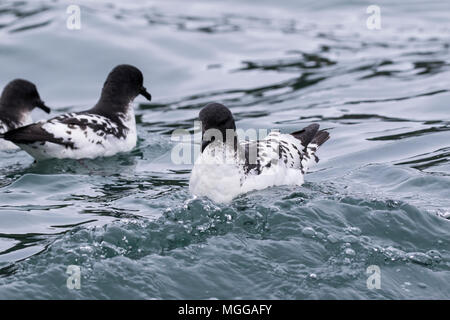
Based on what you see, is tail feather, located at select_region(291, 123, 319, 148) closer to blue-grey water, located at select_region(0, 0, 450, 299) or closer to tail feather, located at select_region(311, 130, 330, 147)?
tail feather, located at select_region(311, 130, 330, 147)

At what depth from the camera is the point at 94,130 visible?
10.9m

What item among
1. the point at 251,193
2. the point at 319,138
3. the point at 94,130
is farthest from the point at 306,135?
the point at 94,130

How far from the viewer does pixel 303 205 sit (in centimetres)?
770

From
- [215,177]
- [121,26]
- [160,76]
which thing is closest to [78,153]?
[215,177]

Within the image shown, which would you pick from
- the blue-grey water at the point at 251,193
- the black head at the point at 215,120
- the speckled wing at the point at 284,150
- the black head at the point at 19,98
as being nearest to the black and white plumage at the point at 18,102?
the black head at the point at 19,98

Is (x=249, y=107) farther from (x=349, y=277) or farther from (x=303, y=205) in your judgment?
(x=349, y=277)

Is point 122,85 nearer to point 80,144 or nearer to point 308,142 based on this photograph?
point 80,144

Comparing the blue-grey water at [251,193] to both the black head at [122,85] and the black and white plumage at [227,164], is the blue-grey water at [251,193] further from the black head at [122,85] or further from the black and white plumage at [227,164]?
the black head at [122,85]

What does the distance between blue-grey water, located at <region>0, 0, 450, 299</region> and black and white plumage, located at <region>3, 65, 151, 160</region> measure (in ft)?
0.72

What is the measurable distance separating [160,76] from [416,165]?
7620mm

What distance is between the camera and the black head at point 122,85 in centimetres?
1188

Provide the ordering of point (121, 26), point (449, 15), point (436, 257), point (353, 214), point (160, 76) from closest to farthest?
1. point (436, 257)
2. point (353, 214)
3. point (160, 76)
4. point (121, 26)
5. point (449, 15)

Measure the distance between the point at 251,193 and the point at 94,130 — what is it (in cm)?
349

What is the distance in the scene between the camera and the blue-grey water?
656cm
